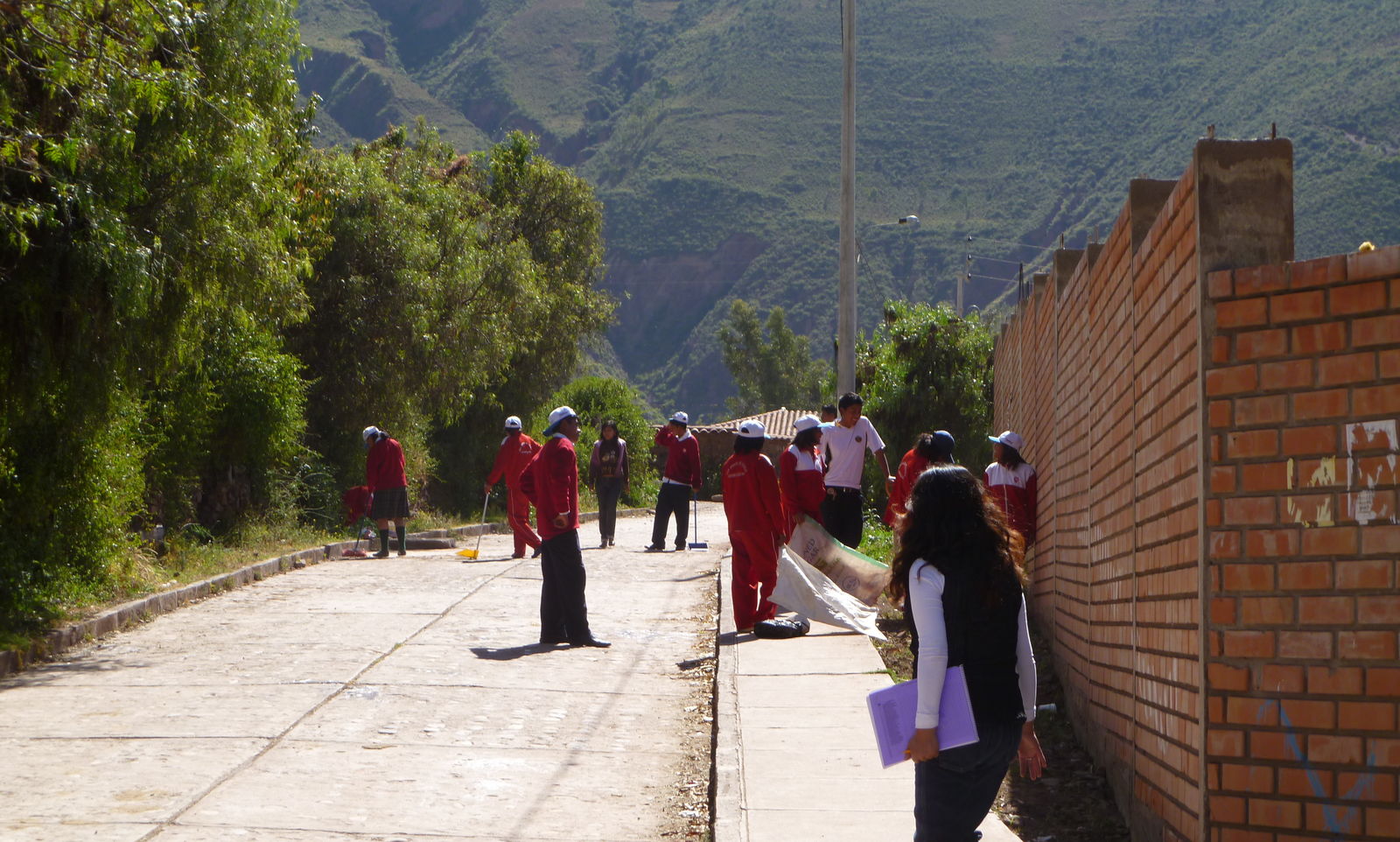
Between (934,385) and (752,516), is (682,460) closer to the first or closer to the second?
(934,385)

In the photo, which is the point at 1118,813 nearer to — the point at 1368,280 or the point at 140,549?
the point at 1368,280

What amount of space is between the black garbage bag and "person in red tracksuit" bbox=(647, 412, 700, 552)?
8.48 m

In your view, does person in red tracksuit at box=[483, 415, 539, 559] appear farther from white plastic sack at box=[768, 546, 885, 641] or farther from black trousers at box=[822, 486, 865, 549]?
white plastic sack at box=[768, 546, 885, 641]

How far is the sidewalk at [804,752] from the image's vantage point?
5.99 metres

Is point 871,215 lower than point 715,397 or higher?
higher

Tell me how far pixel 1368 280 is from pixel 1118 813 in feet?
10.5

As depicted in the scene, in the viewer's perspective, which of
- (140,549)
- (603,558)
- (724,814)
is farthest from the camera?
(603,558)

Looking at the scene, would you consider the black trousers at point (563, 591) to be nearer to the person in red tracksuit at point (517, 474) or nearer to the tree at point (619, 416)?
the person in red tracksuit at point (517, 474)

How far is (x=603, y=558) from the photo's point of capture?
62.4ft

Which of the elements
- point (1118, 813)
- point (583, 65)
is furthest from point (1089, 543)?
point (583, 65)

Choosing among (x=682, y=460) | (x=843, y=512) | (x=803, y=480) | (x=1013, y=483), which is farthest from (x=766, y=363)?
(x=1013, y=483)

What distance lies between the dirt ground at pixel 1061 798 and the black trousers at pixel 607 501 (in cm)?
1207

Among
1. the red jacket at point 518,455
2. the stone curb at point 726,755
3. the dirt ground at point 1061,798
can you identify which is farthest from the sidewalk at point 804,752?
the red jacket at point 518,455

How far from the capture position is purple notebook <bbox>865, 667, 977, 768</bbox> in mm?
4125
